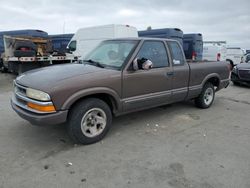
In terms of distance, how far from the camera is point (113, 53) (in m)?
4.50

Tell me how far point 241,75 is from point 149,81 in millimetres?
7173

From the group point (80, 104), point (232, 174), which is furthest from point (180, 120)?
point (80, 104)

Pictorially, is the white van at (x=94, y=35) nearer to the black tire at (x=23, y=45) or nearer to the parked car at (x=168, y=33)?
the parked car at (x=168, y=33)

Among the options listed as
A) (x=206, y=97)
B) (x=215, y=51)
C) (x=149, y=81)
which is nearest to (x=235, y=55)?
(x=215, y=51)

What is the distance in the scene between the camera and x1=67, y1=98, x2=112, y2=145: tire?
3613 mm

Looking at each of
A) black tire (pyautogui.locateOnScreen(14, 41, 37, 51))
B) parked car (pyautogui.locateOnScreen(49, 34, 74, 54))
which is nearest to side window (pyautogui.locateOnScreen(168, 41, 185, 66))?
black tire (pyautogui.locateOnScreen(14, 41, 37, 51))

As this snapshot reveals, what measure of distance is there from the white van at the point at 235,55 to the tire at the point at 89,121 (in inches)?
714

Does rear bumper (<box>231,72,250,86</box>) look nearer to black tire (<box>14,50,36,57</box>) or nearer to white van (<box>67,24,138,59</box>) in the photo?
white van (<box>67,24,138,59</box>)

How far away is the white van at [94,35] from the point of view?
10.9 metres

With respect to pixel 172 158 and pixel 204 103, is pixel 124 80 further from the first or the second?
pixel 204 103

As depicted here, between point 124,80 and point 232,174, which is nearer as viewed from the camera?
point 232,174

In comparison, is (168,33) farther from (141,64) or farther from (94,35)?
(141,64)

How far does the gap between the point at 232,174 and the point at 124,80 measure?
2.20m

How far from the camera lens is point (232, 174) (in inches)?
120
